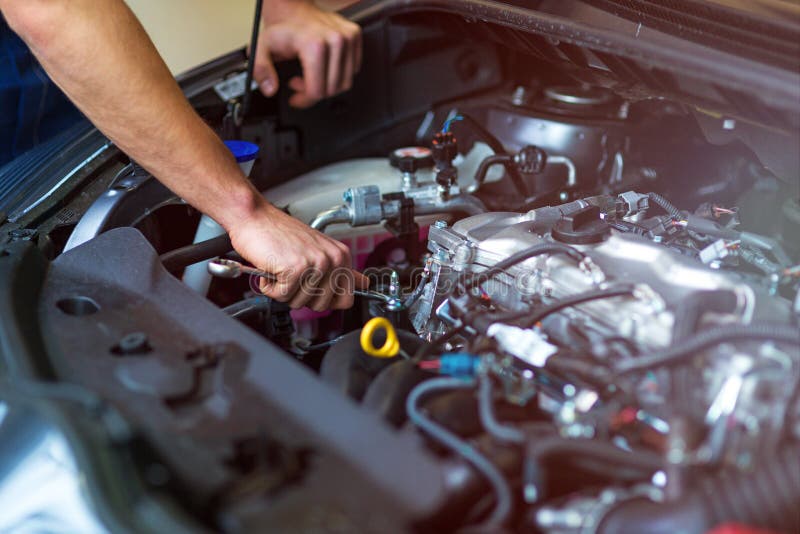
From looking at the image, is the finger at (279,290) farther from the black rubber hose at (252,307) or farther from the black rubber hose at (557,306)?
the black rubber hose at (557,306)

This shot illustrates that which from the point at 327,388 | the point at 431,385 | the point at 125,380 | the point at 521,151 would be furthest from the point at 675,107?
the point at 125,380

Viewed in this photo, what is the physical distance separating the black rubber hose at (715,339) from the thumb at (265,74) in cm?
123

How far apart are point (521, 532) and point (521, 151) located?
37.9 inches

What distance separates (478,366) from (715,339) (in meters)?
0.25

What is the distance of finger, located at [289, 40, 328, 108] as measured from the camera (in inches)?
66.9

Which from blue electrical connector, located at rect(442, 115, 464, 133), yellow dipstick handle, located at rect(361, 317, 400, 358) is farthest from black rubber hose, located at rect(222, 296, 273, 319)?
blue electrical connector, located at rect(442, 115, 464, 133)

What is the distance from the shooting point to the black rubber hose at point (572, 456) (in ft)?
2.18

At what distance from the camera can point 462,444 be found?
2.29 feet

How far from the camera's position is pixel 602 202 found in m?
1.18

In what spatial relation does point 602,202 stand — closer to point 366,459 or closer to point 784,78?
point 784,78

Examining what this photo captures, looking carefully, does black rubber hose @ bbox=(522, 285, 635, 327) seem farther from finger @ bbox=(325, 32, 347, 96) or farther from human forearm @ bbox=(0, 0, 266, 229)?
finger @ bbox=(325, 32, 347, 96)

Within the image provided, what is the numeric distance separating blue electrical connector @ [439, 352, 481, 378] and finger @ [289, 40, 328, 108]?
1108mm

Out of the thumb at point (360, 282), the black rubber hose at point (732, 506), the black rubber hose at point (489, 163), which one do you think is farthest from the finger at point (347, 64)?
the black rubber hose at point (732, 506)

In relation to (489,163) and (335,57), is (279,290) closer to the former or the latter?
(489,163)
